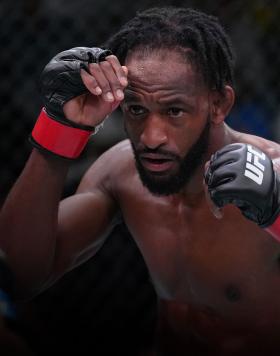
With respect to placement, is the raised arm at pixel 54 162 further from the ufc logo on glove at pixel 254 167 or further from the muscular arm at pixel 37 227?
the ufc logo on glove at pixel 254 167

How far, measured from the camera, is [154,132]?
1626 millimetres

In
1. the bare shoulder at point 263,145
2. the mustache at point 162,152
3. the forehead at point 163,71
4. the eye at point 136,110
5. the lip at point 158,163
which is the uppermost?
the forehead at point 163,71

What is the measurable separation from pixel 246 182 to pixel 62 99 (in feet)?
1.27

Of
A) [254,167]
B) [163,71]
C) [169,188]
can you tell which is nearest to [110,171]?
[169,188]

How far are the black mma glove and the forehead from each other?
112 mm

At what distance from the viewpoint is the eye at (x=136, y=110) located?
1.67 m

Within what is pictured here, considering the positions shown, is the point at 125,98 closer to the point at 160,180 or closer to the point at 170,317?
the point at 160,180

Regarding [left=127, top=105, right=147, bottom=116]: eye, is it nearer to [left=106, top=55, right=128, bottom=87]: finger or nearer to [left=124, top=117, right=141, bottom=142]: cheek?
[left=124, top=117, right=141, bottom=142]: cheek

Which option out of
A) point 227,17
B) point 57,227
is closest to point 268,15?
point 227,17

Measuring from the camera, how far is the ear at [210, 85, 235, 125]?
1758 mm

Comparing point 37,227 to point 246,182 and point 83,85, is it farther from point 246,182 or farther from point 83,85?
point 246,182

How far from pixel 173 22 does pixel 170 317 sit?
26.9 inches

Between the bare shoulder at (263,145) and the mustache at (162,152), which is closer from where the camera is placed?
the mustache at (162,152)

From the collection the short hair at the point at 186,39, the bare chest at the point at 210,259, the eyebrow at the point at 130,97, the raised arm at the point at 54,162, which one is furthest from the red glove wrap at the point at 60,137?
the bare chest at the point at 210,259
